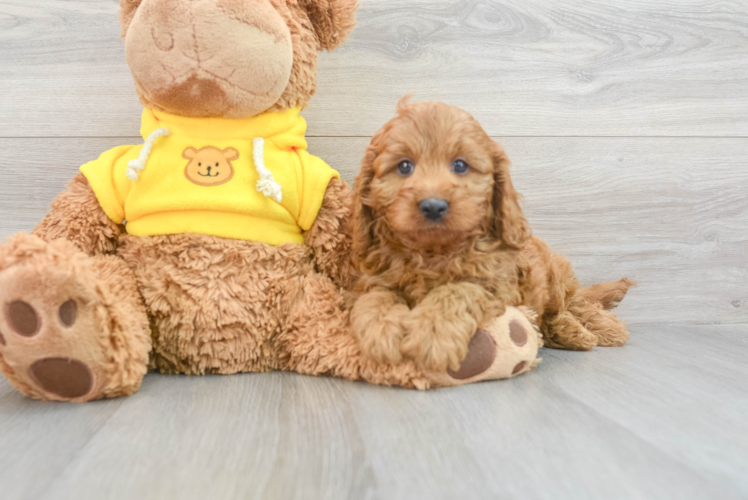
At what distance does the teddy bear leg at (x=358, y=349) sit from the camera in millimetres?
1228

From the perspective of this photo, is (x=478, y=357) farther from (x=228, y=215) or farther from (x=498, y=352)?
→ (x=228, y=215)

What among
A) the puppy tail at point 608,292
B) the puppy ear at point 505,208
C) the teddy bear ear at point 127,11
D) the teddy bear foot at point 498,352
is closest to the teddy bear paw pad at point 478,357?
the teddy bear foot at point 498,352

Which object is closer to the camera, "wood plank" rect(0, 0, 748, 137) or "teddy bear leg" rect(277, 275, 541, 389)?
"teddy bear leg" rect(277, 275, 541, 389)

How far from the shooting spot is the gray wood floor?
0.86 meters

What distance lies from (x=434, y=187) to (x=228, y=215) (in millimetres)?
506

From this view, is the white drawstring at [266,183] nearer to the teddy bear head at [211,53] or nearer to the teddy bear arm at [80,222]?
the teddy bear head at [211,53]

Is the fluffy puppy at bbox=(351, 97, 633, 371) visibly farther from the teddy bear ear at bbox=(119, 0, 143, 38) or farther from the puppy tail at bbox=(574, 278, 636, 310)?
the teddy bear ear at bbox=(119, 0, 143, 38)

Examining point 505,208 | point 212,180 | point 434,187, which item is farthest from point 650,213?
point 212,180

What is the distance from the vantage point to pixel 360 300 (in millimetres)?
1311

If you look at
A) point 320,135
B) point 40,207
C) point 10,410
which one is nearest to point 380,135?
point 320,135

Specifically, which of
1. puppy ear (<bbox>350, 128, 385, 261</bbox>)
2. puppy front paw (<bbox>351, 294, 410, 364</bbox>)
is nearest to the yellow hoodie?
puppy ear (<bbox>350, 128, 385, 261</bbox>)

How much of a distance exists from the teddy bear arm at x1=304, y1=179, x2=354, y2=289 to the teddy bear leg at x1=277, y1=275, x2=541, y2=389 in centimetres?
4

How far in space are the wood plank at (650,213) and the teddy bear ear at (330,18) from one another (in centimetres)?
42

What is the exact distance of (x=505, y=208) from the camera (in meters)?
1.32
